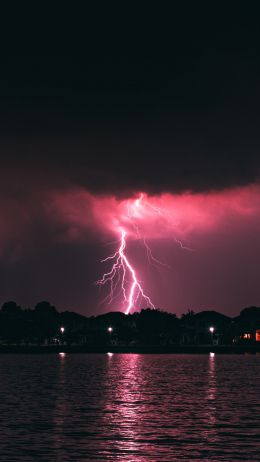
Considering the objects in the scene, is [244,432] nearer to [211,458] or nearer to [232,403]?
[211,458]

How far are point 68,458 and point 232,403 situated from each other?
35.7m

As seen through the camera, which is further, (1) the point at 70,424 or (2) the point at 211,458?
(1) the point at 70,424

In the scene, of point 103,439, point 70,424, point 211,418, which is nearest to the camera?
point 103,439

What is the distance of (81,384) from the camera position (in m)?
107

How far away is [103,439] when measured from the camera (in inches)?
1864

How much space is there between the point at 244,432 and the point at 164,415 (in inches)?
465

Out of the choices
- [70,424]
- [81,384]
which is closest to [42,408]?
[70,424]

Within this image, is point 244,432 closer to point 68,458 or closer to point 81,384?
point 68,458

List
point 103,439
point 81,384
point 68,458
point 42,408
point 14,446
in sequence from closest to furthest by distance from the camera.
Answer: point 68,458, point 14,446, point 103,439, point 42,408, point 81,384

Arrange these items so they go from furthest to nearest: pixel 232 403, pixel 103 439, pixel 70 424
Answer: pixel 232 403
pixel 70 424
pixel 103 439

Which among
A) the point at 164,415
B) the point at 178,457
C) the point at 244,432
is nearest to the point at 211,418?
the point at 164,415

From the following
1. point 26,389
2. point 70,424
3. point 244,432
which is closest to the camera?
point 244,432

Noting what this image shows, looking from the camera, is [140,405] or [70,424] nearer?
[70,424]

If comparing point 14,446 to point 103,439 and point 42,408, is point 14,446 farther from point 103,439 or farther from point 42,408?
point 42,408
